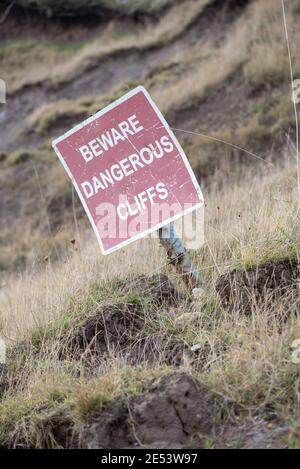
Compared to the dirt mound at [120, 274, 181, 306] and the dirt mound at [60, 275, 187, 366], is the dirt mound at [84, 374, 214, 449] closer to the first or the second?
the dirt mound at [60, 275, 187, 366]

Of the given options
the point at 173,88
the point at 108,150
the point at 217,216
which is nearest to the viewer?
the point at 108,150

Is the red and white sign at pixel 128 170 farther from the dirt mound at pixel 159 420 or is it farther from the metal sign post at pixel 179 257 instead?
the dirt mound at pixel 159 420

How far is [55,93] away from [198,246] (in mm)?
12277

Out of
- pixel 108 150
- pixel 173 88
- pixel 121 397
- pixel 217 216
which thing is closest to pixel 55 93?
pixel 173 88

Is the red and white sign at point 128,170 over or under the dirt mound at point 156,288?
over

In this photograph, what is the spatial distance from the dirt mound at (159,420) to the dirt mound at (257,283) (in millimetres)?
831

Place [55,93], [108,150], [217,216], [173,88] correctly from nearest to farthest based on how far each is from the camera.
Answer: [108,150] → [217,216] → [173,88] → [55,93]

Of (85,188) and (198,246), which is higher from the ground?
(85,188)

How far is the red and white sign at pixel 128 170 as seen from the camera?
14.4 ft

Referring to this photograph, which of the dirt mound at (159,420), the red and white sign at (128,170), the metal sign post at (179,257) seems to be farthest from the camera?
the metal sign post at (179,257)

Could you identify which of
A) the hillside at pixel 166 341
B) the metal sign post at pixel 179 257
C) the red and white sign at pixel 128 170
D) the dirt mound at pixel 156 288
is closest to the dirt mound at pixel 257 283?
the hillside at pixel 166 341

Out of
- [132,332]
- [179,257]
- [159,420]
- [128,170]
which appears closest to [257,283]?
[179,257]
